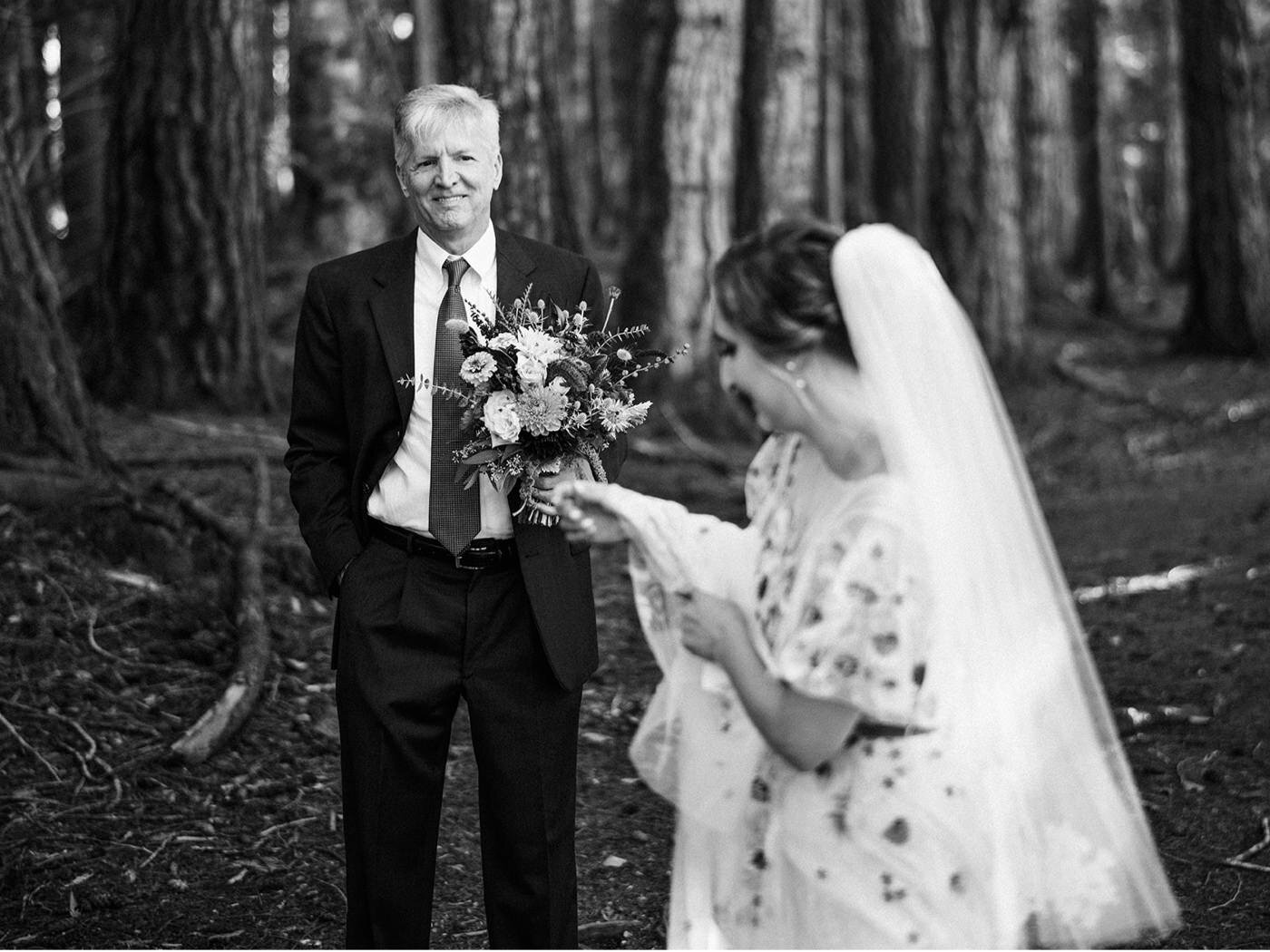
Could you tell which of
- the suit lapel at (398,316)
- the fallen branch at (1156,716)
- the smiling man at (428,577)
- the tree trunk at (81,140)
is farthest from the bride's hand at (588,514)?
the tree trunk at (81,140)

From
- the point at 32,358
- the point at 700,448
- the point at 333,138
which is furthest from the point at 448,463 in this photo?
the point at 333,138

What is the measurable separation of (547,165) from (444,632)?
7.46 m

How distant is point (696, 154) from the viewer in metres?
12.3

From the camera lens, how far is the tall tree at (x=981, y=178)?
53.7ft

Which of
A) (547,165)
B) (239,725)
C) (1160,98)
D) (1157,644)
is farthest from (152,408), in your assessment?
(1160,98)

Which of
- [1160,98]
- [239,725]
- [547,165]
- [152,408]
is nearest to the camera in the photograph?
[239,725]

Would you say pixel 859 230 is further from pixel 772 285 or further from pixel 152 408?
pixel 152 408

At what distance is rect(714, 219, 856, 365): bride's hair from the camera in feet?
9.31

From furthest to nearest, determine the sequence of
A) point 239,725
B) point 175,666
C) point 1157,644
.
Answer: point 1157,644
point 175,666
point 239,725

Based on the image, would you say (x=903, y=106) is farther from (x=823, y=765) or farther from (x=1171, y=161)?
(x=1171, y=161)

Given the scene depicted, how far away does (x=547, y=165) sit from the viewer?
428 inches

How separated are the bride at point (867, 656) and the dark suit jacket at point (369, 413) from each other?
73 cm

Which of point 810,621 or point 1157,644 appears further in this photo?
point 1157,644


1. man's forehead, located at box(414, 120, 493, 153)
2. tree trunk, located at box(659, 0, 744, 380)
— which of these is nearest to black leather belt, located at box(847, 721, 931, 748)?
man's forehead, located at box(414, 120, 493, 153)
